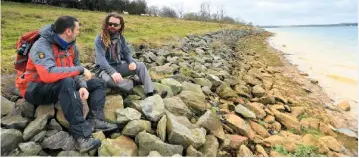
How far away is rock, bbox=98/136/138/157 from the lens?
161 inches

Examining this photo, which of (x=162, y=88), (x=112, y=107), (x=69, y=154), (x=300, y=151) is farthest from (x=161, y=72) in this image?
(x=69, y=154)

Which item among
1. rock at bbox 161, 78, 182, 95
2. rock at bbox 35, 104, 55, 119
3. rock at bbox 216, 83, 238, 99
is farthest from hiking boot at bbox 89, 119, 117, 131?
rock at bbox 216, 83, 238, 99

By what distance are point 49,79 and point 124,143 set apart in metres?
1.25

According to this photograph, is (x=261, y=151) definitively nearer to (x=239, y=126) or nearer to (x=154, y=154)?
(x=239, y=126)

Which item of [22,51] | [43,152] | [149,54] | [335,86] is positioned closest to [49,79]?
[22,51]

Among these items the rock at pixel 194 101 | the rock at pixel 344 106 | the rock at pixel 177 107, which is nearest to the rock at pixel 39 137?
the rock at pixel 177 107

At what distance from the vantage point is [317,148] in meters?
5.71

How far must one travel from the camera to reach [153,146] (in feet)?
14.3

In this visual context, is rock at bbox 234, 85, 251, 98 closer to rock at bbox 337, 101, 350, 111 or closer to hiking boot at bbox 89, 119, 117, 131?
rock at bbox 337, 101, 350, 111

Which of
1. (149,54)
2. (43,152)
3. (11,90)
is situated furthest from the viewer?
(149,54)

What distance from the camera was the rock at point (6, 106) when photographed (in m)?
4.51

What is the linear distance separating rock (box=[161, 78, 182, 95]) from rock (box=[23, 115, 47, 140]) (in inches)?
110

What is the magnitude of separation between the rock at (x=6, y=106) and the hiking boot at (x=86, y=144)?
1.20 m

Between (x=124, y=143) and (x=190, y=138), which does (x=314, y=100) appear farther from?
(x=124, y=143)
